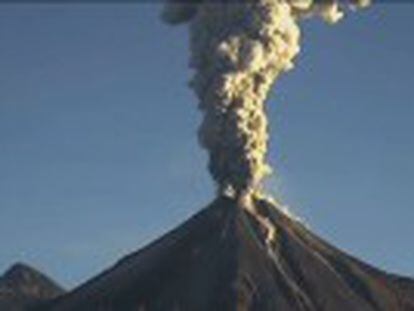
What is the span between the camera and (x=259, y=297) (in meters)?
173

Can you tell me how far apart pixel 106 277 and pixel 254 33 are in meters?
50.0

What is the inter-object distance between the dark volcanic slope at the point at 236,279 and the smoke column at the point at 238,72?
12935mm

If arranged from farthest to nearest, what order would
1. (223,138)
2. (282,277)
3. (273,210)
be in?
(273,210), (282,277), (223,138)

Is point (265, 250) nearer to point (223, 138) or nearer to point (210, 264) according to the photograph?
point (210, 264)

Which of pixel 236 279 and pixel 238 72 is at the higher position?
pixel 238 72

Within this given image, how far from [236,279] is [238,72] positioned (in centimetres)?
2884

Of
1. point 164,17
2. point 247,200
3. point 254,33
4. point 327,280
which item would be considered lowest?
point 327,280

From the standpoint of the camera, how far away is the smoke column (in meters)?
169

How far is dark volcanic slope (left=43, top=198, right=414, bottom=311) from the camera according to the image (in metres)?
174

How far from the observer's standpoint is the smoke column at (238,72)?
169 m

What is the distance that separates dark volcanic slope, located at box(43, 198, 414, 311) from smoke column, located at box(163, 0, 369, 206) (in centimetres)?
1294

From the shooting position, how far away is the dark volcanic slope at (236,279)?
572 feet

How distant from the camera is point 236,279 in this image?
6978 inches

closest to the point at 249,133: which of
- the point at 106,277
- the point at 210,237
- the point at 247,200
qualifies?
the point at 247,200
